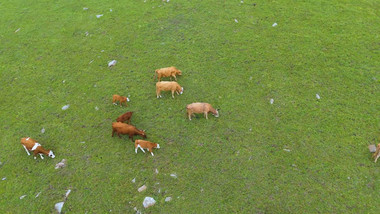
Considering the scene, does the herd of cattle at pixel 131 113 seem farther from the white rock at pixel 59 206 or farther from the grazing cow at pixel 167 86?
the white rock at pixel 59 206

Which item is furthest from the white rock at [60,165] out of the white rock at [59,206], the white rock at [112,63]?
the white rock at [112,63]

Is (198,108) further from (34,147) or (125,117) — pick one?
(34,147)

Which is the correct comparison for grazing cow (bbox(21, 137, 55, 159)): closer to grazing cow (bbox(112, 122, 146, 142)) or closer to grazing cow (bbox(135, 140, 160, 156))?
grazing cow (bbox(112, 122, 146, 142))

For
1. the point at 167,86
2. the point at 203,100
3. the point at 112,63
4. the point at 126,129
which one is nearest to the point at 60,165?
the point at 126,129

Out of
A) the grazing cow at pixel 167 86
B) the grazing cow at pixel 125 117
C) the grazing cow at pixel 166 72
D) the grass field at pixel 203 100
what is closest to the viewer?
the grass field at pixel 203 100

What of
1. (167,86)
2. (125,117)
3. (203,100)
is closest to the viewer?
(125,117)

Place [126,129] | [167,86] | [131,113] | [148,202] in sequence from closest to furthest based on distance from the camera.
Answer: [148,202] → [126,129] → [131,113] → [167,86]

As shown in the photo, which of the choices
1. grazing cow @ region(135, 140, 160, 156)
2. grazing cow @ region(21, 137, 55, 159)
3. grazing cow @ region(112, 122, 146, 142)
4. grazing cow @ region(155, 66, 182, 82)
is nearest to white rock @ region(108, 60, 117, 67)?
grazing cow @ region(155, 66, 182, 82)
